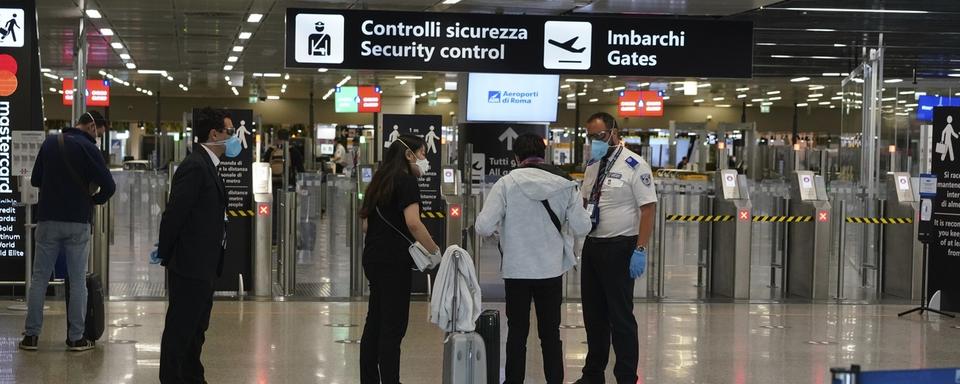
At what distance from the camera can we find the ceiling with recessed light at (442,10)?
14.3 m

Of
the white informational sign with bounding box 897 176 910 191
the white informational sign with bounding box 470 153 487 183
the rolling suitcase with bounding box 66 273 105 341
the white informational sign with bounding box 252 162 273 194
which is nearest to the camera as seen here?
the rolling suitcase with bounding box 66 273 105 341

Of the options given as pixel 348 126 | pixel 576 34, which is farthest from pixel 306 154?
pixel 576 34

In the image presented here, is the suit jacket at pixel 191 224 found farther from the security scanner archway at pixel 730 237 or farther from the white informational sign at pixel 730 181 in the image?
the white informational sign at pixel 730 181

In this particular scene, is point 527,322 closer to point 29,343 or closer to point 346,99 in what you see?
point 29,343

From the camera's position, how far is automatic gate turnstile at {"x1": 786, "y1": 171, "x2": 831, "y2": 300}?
1243cm

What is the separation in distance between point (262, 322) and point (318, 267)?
190 inches

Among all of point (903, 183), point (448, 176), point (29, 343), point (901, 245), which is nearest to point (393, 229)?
point (29, 343)

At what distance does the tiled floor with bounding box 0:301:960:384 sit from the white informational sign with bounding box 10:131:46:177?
1233mm

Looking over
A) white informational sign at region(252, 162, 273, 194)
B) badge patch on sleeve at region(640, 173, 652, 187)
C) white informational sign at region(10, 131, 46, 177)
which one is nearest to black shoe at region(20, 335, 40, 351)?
white informational sign at region(10, 131, 46, 177)

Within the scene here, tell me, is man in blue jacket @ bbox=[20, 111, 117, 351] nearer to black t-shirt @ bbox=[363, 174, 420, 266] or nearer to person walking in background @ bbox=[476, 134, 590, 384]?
black t-shirt @ bbox=[363, 174, 420, 266]

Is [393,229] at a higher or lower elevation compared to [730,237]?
higher

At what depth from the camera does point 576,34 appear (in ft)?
33.9

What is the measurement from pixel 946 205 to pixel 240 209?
6.46 metres

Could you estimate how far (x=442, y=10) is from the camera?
586 inches
